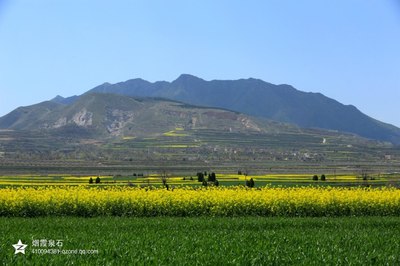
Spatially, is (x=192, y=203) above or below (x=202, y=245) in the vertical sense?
below

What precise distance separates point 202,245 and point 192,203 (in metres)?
11.2

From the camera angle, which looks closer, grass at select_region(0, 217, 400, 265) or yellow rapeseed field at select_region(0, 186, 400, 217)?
grass at select_region(0, 217, 400, 265)

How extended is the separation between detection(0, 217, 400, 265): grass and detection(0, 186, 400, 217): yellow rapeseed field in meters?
4.29

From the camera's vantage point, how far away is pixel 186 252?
12641 millimetres

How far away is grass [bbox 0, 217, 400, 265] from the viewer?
11609mm

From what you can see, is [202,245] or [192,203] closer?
[202,245]

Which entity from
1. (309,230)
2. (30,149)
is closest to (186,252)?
(309,230)

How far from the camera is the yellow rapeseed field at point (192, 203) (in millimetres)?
24594

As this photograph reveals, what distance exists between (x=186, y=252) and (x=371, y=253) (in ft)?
15.8

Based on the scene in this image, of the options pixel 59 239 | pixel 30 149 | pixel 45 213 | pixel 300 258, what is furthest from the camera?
pixel 30 149

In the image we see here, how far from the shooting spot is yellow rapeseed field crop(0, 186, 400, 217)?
80.7 ft

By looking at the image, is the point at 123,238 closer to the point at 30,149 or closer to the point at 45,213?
the point at 45,213

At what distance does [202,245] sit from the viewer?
13773 millimetres

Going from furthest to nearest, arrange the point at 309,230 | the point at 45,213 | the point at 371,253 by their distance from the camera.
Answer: the point at 45,213 → the point at 309,230 → the point at 371,253
